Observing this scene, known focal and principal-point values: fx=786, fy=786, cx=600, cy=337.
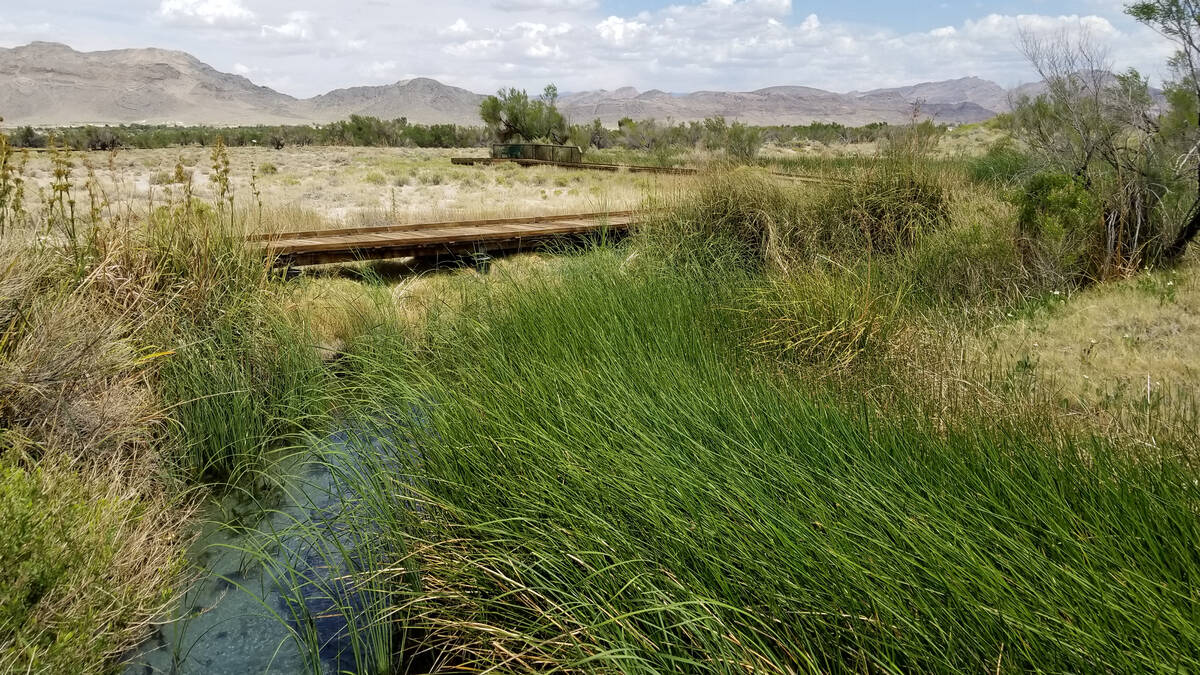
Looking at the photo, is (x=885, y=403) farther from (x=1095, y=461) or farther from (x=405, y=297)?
(x=405, y=297)

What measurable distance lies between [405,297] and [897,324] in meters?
3.86

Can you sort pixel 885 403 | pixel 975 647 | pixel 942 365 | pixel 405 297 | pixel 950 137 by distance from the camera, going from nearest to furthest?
pixel 975 647, pixel 885 403, pixel 942 365, pixel 405 297, pixel 950 137

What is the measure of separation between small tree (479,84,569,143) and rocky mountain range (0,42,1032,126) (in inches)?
2770

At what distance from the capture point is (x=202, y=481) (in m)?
4.34

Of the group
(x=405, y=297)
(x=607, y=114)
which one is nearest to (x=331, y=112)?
(x=607, y=114)

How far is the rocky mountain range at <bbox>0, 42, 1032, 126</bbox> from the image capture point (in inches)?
4326

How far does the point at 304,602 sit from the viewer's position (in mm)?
3105

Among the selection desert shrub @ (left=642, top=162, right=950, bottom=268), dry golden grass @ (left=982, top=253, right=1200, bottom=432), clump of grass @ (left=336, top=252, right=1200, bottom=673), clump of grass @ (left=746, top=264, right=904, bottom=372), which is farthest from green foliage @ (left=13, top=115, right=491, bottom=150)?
clump of grass @ (left=336, top=252, right=1200, bottom=673)

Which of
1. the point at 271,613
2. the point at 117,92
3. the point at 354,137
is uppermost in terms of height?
the point at 117,92

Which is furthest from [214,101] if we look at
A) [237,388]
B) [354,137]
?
[237,388]

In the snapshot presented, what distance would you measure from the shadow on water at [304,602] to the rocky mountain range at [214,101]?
325 ft

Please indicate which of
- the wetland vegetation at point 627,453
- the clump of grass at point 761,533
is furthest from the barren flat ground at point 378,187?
the clump of grass at point 761,533

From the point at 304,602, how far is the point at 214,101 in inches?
6006

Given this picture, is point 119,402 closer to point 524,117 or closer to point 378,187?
point 378,187
